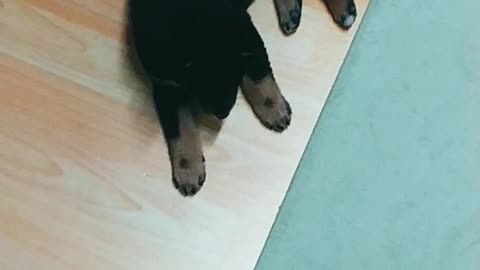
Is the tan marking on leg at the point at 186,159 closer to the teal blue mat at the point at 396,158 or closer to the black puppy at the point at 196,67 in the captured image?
the black puppy at the point at 196,67

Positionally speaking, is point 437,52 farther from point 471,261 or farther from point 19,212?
point 19,212

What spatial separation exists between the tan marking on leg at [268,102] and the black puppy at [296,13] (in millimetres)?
105

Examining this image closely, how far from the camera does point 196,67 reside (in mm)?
1131

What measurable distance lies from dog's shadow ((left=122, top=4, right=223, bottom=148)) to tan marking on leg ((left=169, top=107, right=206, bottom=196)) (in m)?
0.03

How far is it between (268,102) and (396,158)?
197mm

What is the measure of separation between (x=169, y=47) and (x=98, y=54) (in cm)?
25

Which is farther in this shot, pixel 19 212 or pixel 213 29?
pixel 19 212

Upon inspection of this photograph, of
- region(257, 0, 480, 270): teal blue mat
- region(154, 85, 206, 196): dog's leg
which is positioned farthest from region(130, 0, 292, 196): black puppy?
region(257, 0, 480, 270): teal blue mat

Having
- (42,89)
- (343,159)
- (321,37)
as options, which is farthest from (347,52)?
(42,89)

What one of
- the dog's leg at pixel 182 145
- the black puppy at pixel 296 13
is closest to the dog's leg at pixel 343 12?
the black puppy at pixel 296 13

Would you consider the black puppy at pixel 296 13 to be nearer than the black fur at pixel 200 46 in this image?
No

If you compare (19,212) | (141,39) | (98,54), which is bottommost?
(19,212)

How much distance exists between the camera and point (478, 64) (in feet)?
4.48

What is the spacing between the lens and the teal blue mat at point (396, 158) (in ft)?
4.16
